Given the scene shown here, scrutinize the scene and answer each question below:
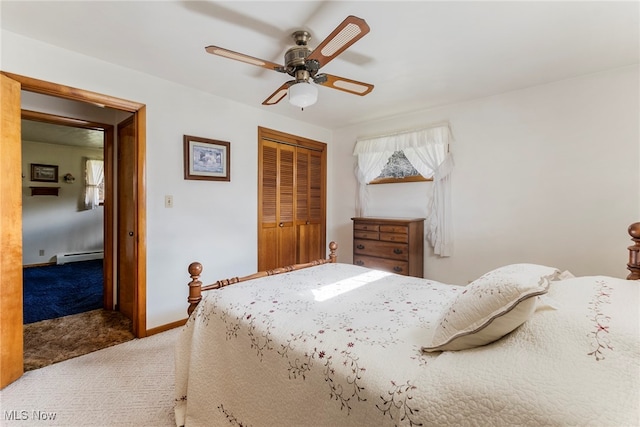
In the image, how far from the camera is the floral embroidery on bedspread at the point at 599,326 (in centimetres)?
69

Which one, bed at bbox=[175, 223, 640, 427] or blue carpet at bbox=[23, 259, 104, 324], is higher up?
bed at bbox=[175, 223, 640, 427]

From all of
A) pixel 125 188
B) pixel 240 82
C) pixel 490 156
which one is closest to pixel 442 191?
pixel 490 156

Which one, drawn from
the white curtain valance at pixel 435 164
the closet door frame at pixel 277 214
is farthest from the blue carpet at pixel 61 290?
the white curtain valance at pixel 435 164

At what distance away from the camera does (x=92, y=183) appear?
229 inches

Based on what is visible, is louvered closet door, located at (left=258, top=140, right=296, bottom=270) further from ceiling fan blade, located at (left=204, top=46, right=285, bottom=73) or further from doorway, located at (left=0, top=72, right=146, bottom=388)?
doorway, located at (left=0, top=72, right=146, bottom=388)

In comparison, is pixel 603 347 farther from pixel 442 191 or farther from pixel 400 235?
pixel 442 191

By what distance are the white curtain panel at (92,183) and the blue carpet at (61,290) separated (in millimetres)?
1366

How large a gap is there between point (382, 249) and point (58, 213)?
21.3 ft

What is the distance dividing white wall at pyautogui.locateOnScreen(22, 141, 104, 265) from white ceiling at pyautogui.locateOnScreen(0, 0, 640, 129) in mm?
4808

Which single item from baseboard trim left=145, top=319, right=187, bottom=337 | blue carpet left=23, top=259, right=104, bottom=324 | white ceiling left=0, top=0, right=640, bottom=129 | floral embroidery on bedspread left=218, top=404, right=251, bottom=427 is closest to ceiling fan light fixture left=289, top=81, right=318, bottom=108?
white ceiling left=0, top=0, right=640, bottom=129

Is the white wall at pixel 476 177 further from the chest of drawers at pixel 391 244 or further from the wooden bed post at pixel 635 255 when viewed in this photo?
the wooden bed post at pixel 635 255

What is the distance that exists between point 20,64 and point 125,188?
1264mm

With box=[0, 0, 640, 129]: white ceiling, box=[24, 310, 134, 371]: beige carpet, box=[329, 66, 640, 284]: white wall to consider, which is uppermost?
box=[0, 0, 640, 129]: white ceiling

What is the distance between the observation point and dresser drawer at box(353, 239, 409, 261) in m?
3.03
